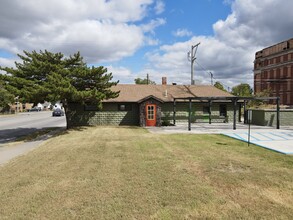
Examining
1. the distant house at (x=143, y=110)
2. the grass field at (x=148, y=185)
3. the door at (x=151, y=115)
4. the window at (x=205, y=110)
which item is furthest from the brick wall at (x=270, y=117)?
the grass field at (x=148, y=185)

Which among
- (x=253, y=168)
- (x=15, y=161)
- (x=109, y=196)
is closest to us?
(x=109, y=196)

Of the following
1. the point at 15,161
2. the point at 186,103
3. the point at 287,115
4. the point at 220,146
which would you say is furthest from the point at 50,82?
the point at 287,115

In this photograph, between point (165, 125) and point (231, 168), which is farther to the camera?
point (165, 125)

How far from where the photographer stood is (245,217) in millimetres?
4676

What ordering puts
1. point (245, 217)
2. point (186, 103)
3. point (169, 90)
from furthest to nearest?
point (169, 90) < point (186, 103) < point (245, 217)

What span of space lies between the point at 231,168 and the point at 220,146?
4067 millimetres

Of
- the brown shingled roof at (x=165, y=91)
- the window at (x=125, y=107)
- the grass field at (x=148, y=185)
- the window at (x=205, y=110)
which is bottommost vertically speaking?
the grass field at (x=148, y=185)

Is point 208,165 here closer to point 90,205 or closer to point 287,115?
point 90,205

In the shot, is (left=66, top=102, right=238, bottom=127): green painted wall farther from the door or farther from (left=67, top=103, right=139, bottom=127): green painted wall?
the door

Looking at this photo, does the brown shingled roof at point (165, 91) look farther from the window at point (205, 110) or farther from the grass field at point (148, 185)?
the grass field at point (148, 185)

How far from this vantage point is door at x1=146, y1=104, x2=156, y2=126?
22.1 metres

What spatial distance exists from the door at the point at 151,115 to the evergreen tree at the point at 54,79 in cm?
391

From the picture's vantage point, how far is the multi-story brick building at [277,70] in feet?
175

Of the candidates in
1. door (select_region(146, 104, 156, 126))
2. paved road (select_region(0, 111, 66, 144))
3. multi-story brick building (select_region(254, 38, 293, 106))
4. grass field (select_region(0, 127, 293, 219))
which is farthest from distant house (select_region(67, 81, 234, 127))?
multi-story brick building (select_region(254, 38, 293, 106))
